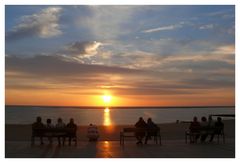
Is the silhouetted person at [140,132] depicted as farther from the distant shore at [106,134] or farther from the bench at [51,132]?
the distant shore at [106,134]

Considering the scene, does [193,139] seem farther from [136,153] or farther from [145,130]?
[136,153]

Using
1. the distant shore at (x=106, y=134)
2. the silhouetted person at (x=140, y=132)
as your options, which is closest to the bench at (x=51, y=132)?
the silhouetted person at (x=140, y=132)

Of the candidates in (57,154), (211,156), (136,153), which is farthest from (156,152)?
(57,154)

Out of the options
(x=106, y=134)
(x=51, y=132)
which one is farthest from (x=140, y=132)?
(x=106, y=134)

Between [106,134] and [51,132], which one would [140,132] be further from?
[106,134]

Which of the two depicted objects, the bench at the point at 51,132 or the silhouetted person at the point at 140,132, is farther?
the silhouetted person at the point at 140,132

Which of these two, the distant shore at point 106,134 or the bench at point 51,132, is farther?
the distant shore at point 106,134

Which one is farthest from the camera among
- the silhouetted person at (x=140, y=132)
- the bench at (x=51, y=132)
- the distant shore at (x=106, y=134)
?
the distant shore at (x=106, y=134)

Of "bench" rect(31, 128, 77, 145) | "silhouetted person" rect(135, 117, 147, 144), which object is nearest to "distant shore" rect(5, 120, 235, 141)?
"silhouetted person" rect(135, 117, 147, 144)

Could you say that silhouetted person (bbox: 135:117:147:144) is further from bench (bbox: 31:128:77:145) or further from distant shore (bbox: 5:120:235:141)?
distant shore (bbox: 5:120:235:141)

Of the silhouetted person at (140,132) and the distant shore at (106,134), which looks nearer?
the silhouetted person at (140,132)

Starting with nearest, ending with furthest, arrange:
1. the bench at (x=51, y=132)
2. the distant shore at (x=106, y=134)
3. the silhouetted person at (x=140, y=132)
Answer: the bench at (x=51, y=132) < the silhouetted person at (x=140, y=132) < the distant shore at (x=106, y=134)

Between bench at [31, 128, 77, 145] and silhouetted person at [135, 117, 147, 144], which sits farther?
silhouetted person at [135, 117, 147, 144]
